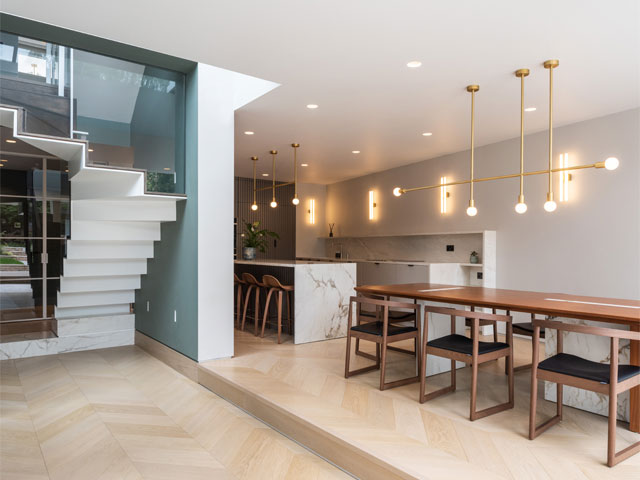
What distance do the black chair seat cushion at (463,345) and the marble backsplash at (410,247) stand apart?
3518mm

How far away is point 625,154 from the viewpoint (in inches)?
197

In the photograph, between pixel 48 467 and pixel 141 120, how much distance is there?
3.23 metres

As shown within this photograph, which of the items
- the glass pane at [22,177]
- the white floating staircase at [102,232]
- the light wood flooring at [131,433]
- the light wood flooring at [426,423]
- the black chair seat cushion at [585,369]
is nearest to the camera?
the light wood flooring at [426,423]

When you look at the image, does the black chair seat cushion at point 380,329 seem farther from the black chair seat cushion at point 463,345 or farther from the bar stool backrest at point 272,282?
the bar stool backrest at point 272,282

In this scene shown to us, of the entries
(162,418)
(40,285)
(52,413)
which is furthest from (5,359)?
(162,418)

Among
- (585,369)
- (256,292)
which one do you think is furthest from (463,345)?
(256,292)

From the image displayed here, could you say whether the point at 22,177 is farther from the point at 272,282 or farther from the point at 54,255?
the point at 272,282

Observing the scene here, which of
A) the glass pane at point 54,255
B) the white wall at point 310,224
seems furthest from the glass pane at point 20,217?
the white wall at point 310,224

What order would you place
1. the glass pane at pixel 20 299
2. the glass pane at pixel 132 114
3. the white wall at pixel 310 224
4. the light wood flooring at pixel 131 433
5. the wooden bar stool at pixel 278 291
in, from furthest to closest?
the white wall at pixel 310 224
the glass pane at pixel 20 299
the wooden bar stool at pixel 278 291
the glass pane at pixel 132 114
the light wood flooring at pixel 131 433

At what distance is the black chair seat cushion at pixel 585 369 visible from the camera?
8.83ft

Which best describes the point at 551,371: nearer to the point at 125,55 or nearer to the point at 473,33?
the point at 473,33

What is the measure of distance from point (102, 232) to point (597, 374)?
505 cm

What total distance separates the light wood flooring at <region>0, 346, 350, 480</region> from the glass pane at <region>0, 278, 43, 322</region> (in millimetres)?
2041

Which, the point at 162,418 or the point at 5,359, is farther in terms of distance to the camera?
the point at 5,359
